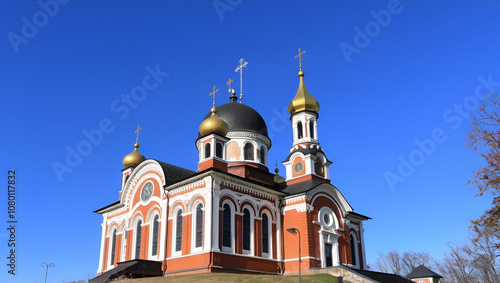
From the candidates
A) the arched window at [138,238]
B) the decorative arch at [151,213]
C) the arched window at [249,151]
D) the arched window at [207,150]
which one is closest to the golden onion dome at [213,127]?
the arched window at [207,150]

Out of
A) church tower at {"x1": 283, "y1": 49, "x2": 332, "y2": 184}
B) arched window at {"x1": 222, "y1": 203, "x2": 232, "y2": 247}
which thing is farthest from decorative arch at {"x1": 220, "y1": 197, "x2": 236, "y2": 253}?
church tower at {"x1": 283, "y1": 49, "x2": 332, "y2": 184}

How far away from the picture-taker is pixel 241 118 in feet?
108

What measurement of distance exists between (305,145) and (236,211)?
9.33 m

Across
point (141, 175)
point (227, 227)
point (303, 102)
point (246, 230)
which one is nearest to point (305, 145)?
point (303, 102)

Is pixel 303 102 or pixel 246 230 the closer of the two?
pixel 246 230

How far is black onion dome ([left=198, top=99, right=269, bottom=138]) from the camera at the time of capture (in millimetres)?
32656

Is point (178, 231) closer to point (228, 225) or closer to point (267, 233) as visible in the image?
point (228, 225)

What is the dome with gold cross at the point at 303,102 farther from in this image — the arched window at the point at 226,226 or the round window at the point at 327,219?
the arched window at the point at 226,226

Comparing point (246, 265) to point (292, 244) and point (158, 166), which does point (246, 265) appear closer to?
point (292, 244)

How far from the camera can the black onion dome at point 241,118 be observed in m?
32.7

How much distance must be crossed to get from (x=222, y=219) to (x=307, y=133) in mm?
11225

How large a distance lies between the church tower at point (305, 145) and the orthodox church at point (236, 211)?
78 mm

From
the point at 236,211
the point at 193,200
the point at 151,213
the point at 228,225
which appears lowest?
the point at 228,225

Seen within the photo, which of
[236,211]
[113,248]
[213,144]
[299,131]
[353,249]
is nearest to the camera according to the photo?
[236,211]
